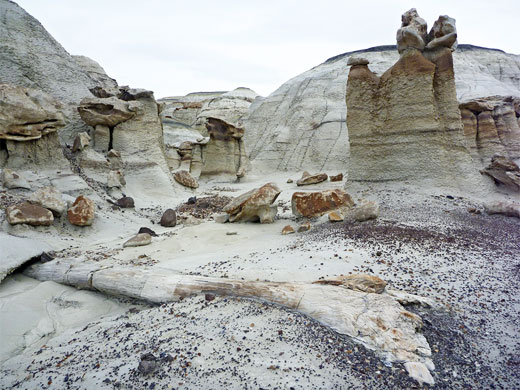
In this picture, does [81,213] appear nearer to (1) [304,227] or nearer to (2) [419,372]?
(1) [304,227]

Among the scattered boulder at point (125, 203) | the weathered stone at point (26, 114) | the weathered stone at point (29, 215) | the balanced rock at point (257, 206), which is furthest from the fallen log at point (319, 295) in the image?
the weathered stone at point (26, 114)

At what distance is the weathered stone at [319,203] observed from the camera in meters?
5.53

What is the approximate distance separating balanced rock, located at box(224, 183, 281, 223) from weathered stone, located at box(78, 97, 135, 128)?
4902 mm

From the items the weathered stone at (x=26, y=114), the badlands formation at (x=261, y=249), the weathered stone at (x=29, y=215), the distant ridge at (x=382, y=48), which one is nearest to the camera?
the badlands formation at (x=261, y=249)

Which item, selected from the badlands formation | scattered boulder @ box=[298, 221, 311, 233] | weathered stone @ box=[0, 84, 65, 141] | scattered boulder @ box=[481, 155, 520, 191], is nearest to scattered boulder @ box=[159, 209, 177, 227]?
the badlands formation

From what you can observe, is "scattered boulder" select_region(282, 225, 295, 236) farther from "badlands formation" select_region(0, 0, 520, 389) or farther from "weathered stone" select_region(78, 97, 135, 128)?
"weathered stone" select_region(78, 97, 135, 128)

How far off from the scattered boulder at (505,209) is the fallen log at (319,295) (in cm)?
390

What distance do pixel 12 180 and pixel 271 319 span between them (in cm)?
557

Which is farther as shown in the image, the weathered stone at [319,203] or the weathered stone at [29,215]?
the weathered stone at [319,203]

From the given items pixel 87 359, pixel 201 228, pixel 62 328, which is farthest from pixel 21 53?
pixel 87 359

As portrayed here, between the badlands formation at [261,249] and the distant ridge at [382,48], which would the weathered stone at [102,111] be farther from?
the distant ridge at [382,48]

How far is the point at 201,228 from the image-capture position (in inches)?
219

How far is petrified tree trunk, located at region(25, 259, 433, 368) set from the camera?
1.96 meters

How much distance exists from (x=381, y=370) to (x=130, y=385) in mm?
1345
